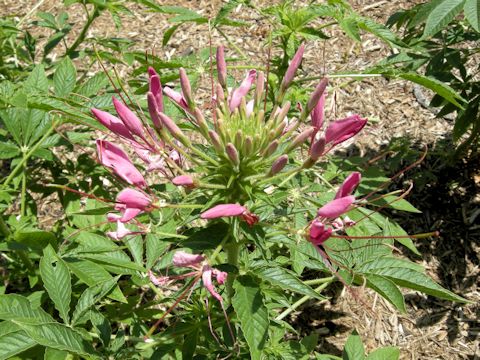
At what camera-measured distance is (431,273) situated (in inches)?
119

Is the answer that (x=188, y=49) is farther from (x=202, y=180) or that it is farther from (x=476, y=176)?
(x=202, y=180)

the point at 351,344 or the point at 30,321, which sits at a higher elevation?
the point at 30,321

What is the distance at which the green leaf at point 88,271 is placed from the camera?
1761 millimetres

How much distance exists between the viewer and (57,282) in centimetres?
173

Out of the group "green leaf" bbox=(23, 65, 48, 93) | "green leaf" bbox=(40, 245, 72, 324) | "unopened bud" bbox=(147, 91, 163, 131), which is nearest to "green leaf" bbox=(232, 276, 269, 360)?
"unopened bud" bbox=(147, 91, 163, 131)

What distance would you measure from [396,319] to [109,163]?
2.09 m

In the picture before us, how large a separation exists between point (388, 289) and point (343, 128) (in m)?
0.54

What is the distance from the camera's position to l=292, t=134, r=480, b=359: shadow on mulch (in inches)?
113

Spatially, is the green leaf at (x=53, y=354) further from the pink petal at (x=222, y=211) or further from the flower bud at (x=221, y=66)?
the flower bud at (x=221, y=66)

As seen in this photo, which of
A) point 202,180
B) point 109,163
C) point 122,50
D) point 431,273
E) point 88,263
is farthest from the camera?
point 431,273

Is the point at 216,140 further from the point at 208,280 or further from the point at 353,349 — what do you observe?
the point at 353,349

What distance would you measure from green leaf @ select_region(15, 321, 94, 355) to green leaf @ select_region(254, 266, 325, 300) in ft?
1.94

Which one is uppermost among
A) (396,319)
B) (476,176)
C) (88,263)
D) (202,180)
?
(202,180)

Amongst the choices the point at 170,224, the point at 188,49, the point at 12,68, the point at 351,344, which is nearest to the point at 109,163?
the point at 170,224
